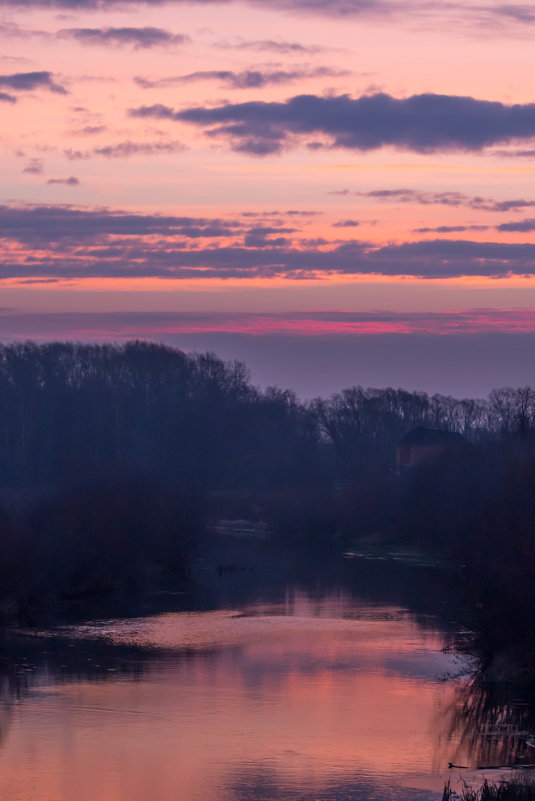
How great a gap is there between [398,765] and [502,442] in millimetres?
40667

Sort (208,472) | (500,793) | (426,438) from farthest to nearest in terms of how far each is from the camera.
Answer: (426,438) → (208,472) → (500,793)

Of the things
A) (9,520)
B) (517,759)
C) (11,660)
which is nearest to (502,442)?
(9,520)

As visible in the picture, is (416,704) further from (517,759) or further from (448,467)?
(448,467)

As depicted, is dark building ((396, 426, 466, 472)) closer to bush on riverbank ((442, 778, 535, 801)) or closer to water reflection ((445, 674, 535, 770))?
water reflection ((445, 674, 535, 770))

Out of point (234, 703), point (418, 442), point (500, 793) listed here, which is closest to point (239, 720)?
point (234, 703)

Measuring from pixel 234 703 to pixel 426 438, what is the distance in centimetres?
6388

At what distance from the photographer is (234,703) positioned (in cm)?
2055

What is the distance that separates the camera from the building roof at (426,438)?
82.1 meters

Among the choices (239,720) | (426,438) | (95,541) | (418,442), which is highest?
(426,438)

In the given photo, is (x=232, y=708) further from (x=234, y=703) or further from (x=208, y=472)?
(x=208, y=472)

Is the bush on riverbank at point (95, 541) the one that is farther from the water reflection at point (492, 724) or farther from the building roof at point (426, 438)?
the building roof at point (426, 438)

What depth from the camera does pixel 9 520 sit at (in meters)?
30.5

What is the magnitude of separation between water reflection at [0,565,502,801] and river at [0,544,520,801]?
1.5 inches

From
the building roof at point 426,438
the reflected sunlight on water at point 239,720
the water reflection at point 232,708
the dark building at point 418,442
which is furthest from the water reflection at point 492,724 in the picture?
the building roof at point 426,438
